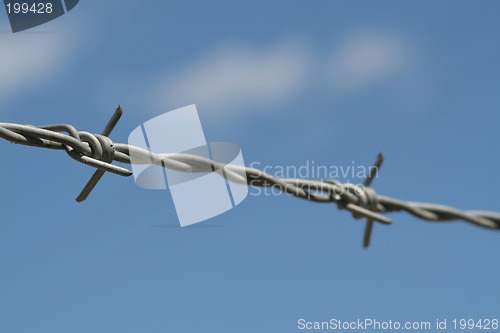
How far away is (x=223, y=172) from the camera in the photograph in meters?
2.74

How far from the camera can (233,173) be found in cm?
274

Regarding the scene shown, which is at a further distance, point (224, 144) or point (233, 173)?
point (224, 144)

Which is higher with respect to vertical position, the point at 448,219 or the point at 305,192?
the point at 305,192

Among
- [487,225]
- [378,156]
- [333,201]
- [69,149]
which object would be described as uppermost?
[69,149]

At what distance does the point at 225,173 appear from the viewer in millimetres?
2734

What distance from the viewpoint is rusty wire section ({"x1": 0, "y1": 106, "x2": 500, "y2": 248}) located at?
273 cm

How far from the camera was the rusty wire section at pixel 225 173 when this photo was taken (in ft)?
8.96

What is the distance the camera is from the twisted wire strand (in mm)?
2732

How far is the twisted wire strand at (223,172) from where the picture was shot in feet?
8.96

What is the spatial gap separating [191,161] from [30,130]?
2.14ft

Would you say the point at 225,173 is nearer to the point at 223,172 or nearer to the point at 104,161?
the point at 223,172

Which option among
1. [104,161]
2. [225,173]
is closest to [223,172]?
[225,173]

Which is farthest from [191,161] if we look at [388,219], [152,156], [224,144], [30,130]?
[388,219]

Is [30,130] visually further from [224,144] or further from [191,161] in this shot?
[224,144]
